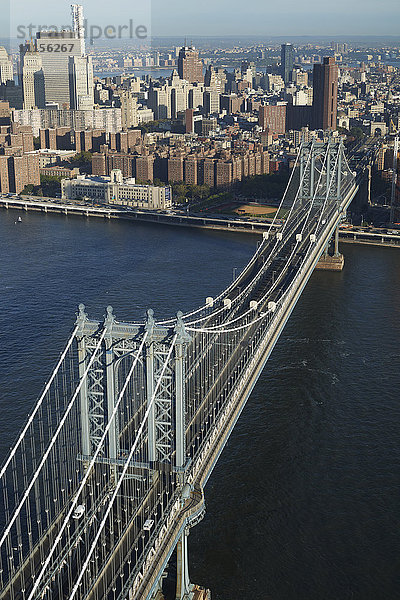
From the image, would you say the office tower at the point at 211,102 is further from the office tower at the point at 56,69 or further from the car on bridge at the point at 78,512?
the car on bridge at the point at 78,512

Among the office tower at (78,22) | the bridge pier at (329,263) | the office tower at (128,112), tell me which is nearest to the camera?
the bridge pier at (329,263)

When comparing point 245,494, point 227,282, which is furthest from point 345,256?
point 245,494

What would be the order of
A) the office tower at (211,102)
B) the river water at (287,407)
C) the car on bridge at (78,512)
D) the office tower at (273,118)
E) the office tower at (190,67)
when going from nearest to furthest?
the car on bridge at (78,512) → the river water at (287,407) → the office tower at (273,118) → the office tower at (211,102) → the office tower at (190,67)

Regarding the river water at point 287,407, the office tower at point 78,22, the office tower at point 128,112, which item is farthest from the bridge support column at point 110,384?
the office tower at point 78,22

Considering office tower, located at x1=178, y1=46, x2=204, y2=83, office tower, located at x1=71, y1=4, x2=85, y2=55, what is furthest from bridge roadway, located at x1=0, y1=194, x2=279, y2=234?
office tower, located at x1=178, y1=46, x2=204, y2=83

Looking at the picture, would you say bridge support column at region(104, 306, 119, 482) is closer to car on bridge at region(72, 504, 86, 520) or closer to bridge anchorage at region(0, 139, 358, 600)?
bridge anchorage at region(0, 139, 358, 600)

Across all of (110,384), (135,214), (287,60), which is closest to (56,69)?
(287,60)

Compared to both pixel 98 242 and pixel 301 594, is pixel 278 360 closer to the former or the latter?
pixel 301 594
